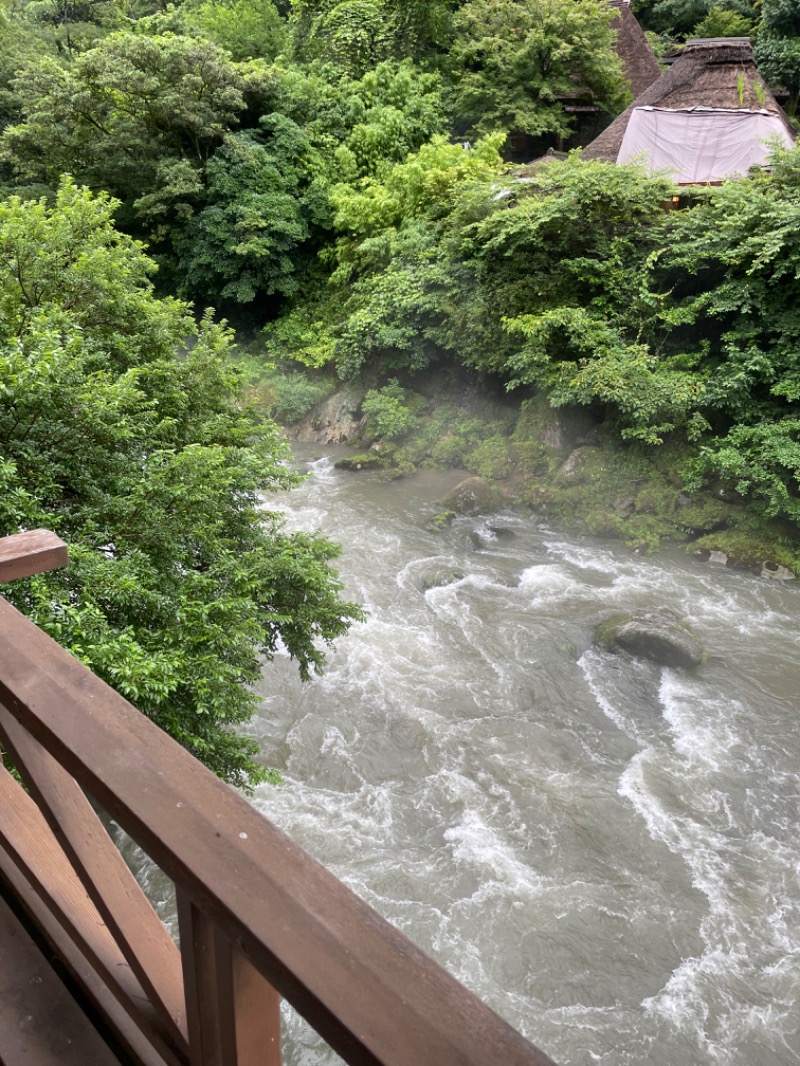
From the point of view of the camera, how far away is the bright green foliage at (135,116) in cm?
1520

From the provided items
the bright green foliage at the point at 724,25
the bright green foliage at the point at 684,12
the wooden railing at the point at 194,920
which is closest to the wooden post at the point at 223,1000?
the wooden railing at the point at 194,920

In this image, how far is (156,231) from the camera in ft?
58.2

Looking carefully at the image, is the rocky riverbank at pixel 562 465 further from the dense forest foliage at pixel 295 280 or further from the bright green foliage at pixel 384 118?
the bright green foliage at pixel 384 118

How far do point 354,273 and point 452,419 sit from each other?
5.53 meters

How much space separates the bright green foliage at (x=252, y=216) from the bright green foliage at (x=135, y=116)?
2.04 feet

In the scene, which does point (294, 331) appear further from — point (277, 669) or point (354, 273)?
point (277, 669)

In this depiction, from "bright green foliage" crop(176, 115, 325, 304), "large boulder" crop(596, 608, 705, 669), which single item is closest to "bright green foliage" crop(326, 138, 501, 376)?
"bright green foliage" crop(176, 115, 325, 304)

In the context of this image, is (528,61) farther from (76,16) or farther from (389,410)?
(76,16)

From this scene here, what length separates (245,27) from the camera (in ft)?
70.2

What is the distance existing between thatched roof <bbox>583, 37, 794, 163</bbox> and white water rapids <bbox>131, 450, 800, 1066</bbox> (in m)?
10.5

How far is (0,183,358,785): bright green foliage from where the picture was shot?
177 inches

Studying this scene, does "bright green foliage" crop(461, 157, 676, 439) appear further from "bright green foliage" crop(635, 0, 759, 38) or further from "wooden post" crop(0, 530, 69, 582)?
"bright green foliage" crop(635, 0, 759, 38)

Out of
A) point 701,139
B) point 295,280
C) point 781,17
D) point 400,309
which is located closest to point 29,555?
point 400,309

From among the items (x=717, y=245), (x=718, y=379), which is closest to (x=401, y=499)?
(x=718, y=379)
